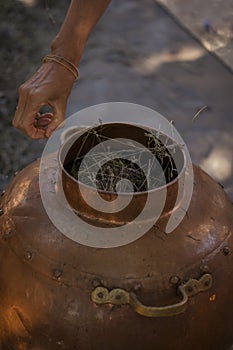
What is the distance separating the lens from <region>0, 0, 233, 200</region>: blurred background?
143 inches

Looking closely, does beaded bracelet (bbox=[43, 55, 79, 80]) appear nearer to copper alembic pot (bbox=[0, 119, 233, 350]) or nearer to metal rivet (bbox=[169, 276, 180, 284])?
copper alembic pot (bbox=[0, 119, 233, 350])

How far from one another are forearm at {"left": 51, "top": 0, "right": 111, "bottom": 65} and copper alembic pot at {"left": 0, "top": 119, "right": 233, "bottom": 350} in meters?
0.48

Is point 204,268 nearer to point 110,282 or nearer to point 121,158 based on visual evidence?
point 110,282

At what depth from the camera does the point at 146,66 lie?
4.23 m

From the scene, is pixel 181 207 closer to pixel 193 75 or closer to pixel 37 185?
pixel 37 185

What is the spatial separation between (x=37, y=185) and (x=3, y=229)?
0.18 meters

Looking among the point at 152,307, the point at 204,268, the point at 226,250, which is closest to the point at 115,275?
the point at 152,307

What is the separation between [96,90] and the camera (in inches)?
157

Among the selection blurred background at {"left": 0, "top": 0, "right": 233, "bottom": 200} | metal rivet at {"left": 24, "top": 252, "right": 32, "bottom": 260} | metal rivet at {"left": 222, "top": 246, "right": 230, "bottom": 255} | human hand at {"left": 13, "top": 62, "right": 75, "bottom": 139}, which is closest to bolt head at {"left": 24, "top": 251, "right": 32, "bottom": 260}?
metal rivet at {"left": 24, "top": 252, "right": 32, "bottom": 260}

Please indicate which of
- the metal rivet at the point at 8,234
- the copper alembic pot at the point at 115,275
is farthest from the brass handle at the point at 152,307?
the metal rivet at the point at 8,234

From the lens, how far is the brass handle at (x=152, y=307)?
1.73 metres

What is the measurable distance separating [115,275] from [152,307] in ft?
0.53

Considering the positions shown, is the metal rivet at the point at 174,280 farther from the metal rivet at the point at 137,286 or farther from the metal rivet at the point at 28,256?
the metal rivet at the point at 28,256

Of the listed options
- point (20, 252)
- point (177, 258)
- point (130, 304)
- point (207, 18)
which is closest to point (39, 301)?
point (20, 252)
